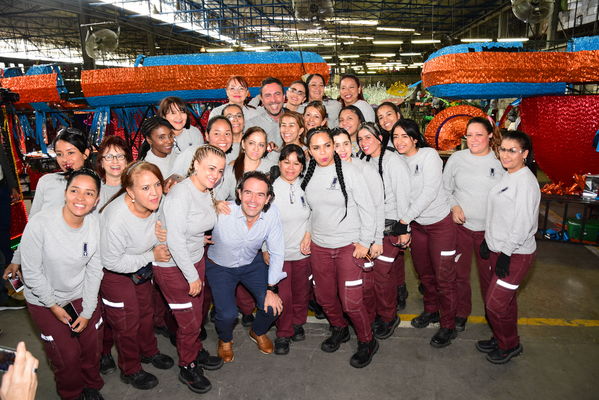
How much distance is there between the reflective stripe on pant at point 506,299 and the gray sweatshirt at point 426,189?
532mm

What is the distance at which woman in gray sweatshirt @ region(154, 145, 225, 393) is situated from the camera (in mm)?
2420

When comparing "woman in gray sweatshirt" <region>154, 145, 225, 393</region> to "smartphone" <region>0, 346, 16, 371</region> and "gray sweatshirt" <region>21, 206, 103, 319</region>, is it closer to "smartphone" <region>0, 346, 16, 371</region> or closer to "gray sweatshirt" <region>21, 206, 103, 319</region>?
"gray sweatshirt" <region>21, 206, 103, 319</region>

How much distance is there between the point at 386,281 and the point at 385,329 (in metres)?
0.44

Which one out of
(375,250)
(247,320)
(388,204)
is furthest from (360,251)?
(247,320)

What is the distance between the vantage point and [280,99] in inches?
153

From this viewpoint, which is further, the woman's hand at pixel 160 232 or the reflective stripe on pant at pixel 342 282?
the reflective stripe on pant at pixel 342 282

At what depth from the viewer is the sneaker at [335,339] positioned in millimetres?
3113

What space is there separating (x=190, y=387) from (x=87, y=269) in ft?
3.66

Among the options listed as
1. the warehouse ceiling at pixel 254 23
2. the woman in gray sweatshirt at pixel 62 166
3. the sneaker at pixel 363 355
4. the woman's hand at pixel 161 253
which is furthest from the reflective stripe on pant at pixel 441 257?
the warehouse ceiling at pixel 254 23

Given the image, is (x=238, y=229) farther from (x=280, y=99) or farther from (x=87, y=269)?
(x=280, y=99)

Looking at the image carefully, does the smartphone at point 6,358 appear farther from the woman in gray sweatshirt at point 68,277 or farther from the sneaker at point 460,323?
the sneaker at point 460,323

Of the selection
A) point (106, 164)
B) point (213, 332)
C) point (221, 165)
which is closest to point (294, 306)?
point (213, 332)

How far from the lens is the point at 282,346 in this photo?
3109 mm

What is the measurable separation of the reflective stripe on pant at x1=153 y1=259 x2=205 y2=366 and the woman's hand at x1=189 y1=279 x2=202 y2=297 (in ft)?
0.25
